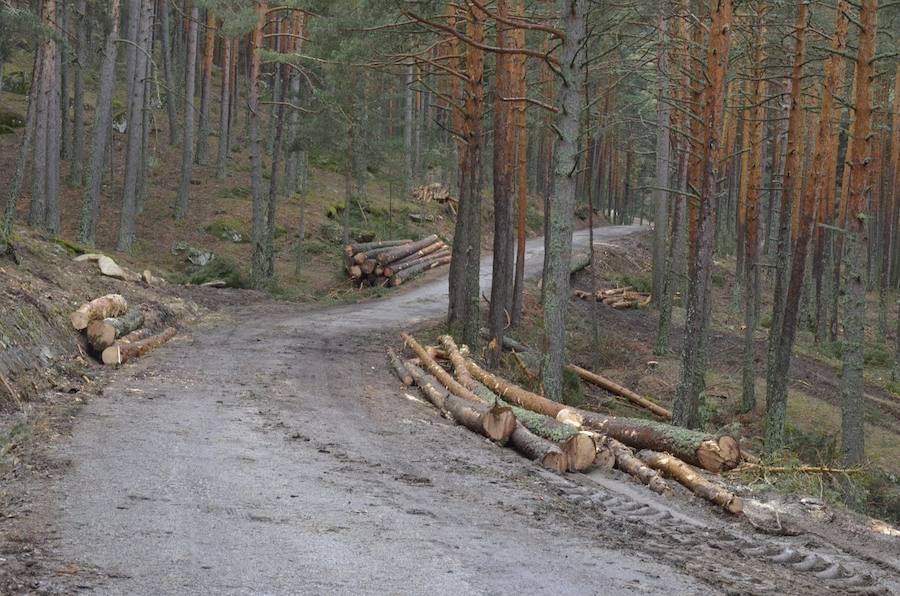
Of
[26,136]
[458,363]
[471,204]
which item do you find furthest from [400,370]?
[26,136]

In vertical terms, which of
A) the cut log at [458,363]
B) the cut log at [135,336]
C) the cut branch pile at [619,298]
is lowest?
the cut log at [458,363]

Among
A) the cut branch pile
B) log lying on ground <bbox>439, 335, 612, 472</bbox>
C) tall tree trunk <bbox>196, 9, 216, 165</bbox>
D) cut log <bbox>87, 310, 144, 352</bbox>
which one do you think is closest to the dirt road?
log lying on ground <bbox>439, 335, 612, 472</bbox>

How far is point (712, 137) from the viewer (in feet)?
41.6

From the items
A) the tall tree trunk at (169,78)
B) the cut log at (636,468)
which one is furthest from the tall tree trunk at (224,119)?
the cut log at (636,468)

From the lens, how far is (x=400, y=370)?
14.2 m

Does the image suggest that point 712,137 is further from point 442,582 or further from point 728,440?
point 442,582

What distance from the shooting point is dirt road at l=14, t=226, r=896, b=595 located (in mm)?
5156

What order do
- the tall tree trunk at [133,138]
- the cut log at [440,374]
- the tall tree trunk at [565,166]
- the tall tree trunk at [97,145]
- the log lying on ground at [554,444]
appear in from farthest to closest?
the tall tree trunk at [133,138], the tall tree trunk at [97,145], the cut log at [440,374], the tall tree trunk at [565,166], the log lying on ground at [554,444]

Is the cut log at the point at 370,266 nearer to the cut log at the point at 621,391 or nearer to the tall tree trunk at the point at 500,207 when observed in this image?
the cut log at the point at 621,391

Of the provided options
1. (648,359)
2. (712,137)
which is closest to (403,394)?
(712,137)

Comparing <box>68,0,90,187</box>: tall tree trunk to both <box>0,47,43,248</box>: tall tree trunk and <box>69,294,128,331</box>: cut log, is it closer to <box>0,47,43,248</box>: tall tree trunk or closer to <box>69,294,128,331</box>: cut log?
<box>0,47,43,248</box>: tall tree trunk

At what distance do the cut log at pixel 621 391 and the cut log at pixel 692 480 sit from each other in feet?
25.9

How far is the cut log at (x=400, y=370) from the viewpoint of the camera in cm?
1368

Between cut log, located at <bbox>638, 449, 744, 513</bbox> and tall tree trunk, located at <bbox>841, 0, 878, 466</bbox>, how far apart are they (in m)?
5.52
